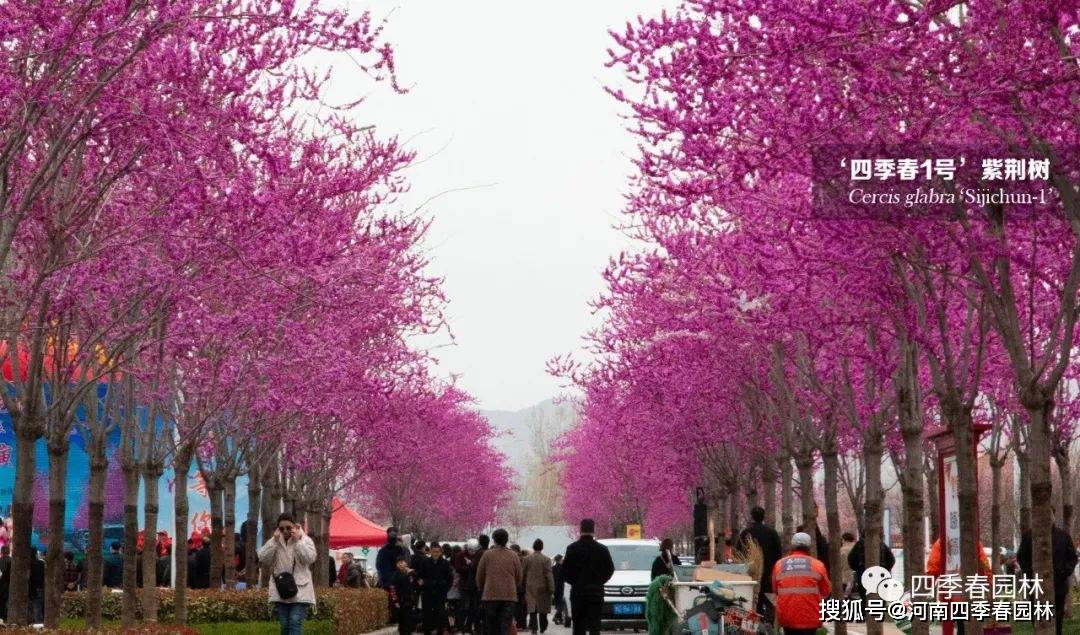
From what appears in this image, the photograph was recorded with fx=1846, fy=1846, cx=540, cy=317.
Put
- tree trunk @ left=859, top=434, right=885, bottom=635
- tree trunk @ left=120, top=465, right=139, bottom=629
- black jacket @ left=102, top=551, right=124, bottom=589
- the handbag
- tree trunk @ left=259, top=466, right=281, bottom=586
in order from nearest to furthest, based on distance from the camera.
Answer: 1. the handbag
2. tree trunk @ left=120, top=465, right=139, bottom=629
3. tree trunk @ left=859, top=434, right=885, bottom=635
4. black jacket @ left=102, top=551, right=124, bottom=589
5. tree trunk @ left=259, top=466, right=281, bottom=586

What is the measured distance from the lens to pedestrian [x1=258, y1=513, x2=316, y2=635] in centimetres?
1838

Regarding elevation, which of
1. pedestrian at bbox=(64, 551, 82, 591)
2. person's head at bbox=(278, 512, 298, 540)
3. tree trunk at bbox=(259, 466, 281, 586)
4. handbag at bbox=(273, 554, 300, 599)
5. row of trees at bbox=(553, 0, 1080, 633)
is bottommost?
pedestrian at bbox=(64, 551, 82, 591)

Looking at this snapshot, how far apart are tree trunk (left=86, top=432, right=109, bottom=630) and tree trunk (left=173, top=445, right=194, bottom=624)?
132 cm

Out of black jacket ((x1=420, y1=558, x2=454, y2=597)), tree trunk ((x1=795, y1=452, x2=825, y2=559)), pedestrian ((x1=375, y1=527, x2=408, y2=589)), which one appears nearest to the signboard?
black jacket ((x1=420, y1=558, x2=454, y2=597))

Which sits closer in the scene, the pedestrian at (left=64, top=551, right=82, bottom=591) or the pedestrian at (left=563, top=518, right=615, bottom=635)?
the pedestrian at (left=563, top=518, right=615, bottom=635)

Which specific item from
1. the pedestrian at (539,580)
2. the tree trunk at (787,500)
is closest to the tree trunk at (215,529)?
the pedestrian at (539,580)

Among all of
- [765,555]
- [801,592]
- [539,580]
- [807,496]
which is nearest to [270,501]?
[539,580]

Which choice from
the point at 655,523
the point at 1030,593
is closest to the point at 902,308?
the point at 1030,593

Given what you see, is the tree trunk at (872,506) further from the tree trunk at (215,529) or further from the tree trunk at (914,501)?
the tree trunk at (215,529)

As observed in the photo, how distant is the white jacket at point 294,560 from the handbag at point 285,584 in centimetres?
8

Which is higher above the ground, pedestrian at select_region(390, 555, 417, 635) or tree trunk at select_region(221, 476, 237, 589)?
tree trunk at select_region(221, 476, 237, 589)

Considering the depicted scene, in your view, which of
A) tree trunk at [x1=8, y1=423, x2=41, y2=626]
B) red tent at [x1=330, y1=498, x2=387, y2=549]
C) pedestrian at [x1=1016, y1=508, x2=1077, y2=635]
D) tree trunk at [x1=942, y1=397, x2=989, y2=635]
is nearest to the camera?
tree trunk at [x1=8, y1=423, x2=41, y2=626]

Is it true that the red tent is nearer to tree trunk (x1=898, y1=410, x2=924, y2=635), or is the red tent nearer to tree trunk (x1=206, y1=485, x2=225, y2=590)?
tree trunk (x1=206, y1=485, x2=225, y2=590)

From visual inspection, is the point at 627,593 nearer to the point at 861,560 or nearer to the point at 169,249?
the point at 861,560
